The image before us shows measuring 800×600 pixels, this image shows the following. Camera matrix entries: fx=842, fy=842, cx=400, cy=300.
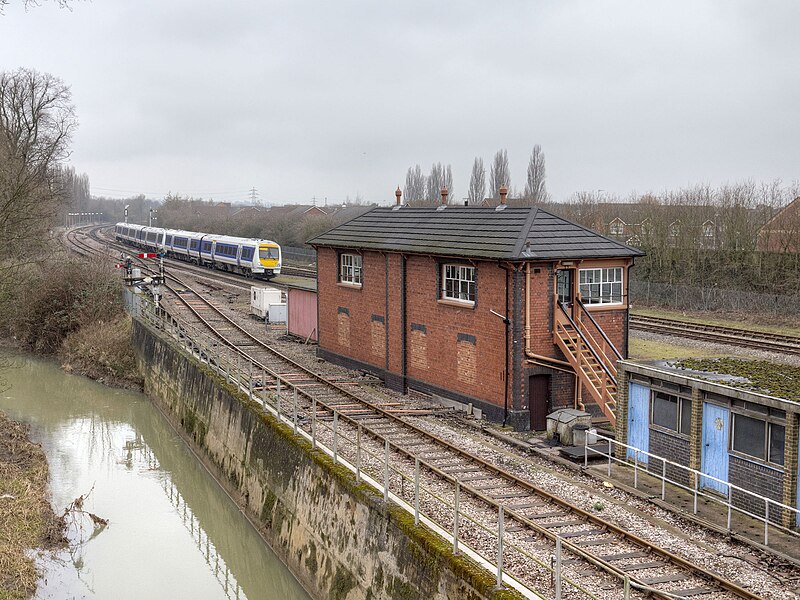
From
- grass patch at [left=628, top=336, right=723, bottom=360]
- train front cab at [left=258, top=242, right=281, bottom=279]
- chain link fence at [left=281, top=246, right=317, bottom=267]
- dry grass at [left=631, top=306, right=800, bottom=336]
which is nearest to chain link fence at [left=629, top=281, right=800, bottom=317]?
dry grass at [left=631, top=306, right=800, bottom=336]

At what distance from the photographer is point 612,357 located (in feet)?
65.4

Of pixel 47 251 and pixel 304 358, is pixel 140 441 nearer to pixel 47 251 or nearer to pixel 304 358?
pixel 304 358

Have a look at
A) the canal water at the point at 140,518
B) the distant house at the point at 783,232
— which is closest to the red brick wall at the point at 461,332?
the canal water at the point at 140,518

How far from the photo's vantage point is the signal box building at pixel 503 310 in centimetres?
1852

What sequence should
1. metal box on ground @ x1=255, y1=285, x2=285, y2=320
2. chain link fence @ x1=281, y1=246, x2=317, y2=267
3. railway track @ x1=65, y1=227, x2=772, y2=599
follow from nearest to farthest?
railway track @ x1=65, y1=227, x2=772, y2=599
metal box on ground @ x1=255, y1=285, x2=285, y2=320
chain link fence @ x1=281, y1=246, x2=317, y2=267

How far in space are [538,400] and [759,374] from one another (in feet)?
18.8

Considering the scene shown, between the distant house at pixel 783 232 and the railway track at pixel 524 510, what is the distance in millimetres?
26541

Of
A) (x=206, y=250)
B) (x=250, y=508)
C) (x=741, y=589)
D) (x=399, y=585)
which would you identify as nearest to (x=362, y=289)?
(x=250, y=508)

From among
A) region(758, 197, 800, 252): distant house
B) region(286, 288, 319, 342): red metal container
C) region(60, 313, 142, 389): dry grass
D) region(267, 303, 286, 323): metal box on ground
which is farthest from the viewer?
region(758, 197, 800, 252): distant house

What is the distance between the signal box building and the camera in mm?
18516

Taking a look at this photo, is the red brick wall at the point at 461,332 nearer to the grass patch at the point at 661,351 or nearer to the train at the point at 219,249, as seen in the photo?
the grass patch at the point at 661,351

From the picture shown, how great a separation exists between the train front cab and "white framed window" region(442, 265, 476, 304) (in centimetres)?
3169

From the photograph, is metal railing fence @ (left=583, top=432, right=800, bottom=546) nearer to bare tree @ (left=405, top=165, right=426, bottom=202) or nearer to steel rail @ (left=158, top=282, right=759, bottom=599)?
steel rail @ (left=158, top=282, right=759, bottom=599)

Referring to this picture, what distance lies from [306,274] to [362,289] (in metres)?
30.6
